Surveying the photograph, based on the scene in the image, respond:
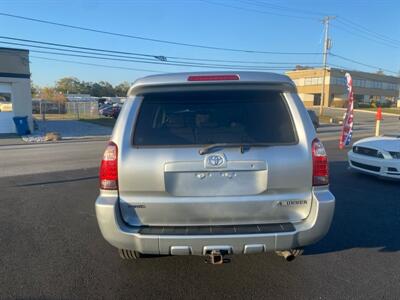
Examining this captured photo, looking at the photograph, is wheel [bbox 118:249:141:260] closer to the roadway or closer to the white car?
the roadway

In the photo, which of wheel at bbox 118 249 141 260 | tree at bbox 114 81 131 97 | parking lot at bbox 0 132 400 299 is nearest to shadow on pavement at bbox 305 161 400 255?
parking lot at bbox 0 132 400 299

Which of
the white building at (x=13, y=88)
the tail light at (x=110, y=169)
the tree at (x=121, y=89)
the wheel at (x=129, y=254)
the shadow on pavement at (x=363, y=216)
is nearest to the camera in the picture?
the tail light at (x=110, y=169)

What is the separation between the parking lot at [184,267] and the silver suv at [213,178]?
52cm

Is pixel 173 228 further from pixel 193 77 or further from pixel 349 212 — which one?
pixel 349 212

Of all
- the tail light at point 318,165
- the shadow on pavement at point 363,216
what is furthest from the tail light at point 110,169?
the shadow on pavement at point 363,216

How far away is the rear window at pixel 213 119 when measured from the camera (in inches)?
119

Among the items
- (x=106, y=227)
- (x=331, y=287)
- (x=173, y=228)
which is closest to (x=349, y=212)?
(x=331, y=287)

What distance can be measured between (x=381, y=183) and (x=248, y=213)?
5.65m

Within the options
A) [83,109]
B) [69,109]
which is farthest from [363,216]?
[69,109]

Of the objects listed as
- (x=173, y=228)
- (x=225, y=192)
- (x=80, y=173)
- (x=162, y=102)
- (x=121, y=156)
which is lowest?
(x=80, y=173)

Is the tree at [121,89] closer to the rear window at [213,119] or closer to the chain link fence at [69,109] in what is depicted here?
the chain link fence at [69,109]

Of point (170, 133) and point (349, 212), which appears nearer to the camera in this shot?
point (170, 133)

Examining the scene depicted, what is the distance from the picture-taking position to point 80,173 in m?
8.66

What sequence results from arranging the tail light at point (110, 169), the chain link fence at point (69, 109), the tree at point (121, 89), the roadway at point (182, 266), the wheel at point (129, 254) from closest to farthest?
1. the tail light at point (110, 169)
2. the roadway at point (182, 266)
3. the wheel at point (129, 254)
4. the chain link fence at point (69, 109)
5. the tree at point (121, 89)
